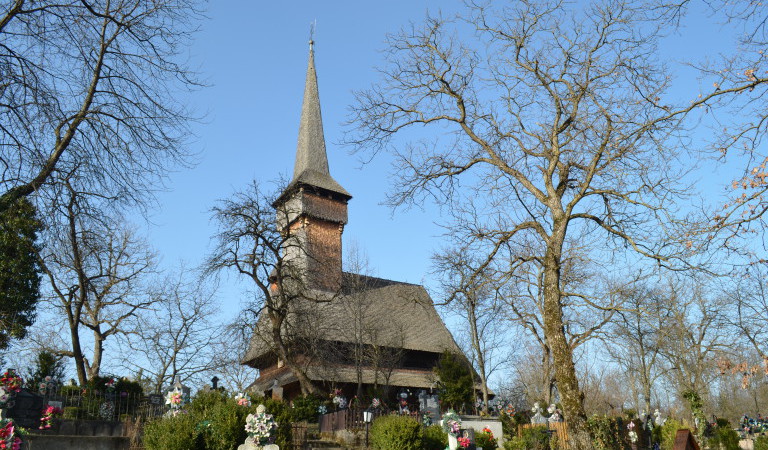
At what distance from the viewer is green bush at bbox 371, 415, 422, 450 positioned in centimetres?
1641

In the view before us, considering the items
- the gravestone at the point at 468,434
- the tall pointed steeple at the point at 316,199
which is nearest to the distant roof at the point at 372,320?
the tall pointed steeple at the point at 316,199

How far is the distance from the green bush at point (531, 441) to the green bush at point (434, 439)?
3966mm

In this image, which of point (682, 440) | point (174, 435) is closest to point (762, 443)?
point (682, 440)

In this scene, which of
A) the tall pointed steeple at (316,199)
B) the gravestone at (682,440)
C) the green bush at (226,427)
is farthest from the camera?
the tall pointed steeple at (316,199)

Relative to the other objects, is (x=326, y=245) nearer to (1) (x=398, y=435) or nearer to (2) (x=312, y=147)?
(2) (x=312, y=147)

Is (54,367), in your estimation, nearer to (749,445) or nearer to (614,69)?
(614,69)

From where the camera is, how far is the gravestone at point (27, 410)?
15023 millimetres

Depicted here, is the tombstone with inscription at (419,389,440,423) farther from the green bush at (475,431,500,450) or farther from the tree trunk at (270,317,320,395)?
the tree trunk at (270,317,320,395)

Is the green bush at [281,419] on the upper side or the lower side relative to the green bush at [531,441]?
upper

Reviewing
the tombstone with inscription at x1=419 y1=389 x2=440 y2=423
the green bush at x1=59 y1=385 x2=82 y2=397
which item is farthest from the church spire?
the green bush at x1=59 y1=385 x2=82 y2=397

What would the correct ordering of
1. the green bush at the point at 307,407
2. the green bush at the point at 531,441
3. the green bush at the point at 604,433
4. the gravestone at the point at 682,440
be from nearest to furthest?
the gravestone at the point at 682,440
the green bush at the point at 604,433
the green bush at the point at 531,441
the green bush at the point at 307,407

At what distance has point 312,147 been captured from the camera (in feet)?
146

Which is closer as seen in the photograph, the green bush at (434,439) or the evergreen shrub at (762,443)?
the green bush at (434,439)

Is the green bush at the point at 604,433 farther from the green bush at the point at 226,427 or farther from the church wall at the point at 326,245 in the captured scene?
the church wall at the point at 326,245
